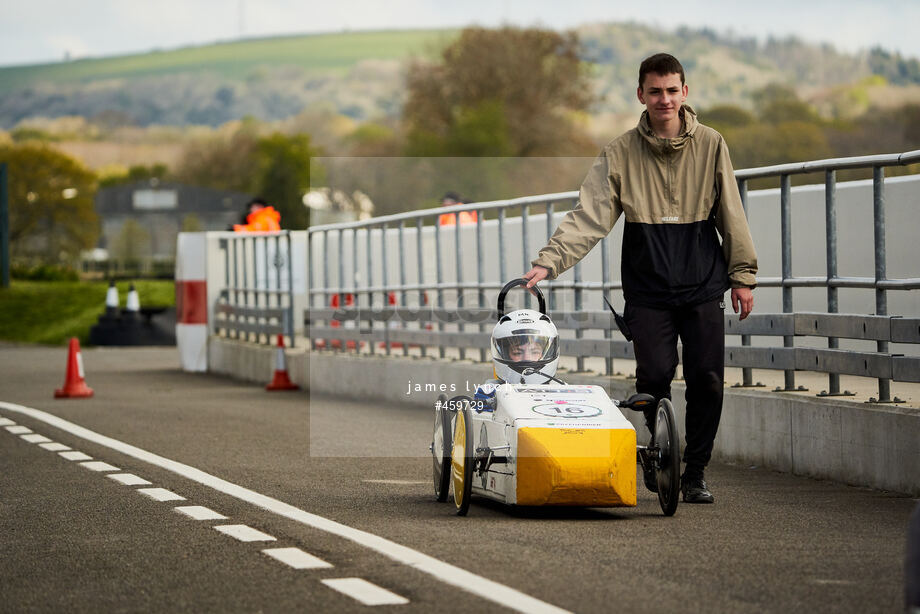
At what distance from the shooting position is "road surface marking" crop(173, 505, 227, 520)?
8461mm

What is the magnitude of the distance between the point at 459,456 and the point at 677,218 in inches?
64.4

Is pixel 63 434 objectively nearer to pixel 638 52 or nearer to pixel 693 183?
pixel 693 183

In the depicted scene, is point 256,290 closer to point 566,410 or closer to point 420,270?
point 420,270

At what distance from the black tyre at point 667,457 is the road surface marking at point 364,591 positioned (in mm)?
2136

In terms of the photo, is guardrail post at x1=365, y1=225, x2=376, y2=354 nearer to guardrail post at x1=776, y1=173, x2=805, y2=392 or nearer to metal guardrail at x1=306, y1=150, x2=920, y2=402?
metal guardrail at x1=306, y1=150, x2=920, y2=402

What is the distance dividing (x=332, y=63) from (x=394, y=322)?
18131 centimetres

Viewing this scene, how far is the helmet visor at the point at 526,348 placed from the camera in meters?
8.59

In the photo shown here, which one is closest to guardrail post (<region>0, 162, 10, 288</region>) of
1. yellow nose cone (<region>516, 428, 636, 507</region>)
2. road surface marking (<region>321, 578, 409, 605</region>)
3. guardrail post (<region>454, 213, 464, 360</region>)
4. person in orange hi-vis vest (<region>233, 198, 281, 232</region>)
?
person in orange hi-vis vest (<region>233, 198, 281, 232</region>)

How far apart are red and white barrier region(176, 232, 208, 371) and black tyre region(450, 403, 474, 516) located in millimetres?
17461

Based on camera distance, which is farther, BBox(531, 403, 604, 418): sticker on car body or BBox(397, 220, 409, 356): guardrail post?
BBox(397, 220, 409, 356): guardrail post

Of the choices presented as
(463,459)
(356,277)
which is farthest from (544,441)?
(356,277)

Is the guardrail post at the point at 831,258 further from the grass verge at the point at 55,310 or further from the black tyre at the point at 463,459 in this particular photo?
the grass verge at the point at 55,310

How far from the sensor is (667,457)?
8094 millimetres

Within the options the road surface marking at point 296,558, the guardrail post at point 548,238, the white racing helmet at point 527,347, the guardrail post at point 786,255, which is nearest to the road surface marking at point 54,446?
the guardrail post at point 548,238
